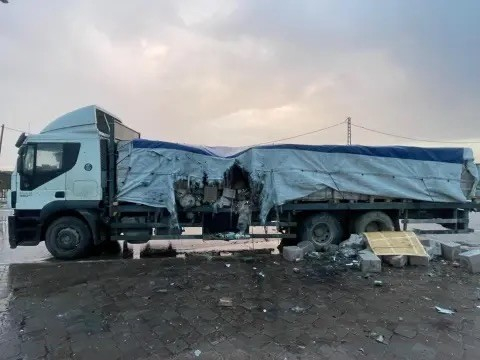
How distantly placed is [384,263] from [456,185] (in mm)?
3386

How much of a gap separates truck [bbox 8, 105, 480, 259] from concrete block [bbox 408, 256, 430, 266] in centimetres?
173

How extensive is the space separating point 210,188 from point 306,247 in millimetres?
2666

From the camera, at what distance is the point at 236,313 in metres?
4.68

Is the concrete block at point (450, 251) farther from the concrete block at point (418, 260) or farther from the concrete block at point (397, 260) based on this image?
the concrete block at point (397, 260)

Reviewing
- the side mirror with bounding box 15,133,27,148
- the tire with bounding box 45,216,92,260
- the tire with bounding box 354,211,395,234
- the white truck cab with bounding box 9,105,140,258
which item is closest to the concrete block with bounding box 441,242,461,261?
the tire with bounding box 354,211,395,234

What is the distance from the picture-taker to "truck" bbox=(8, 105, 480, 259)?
8.00 m

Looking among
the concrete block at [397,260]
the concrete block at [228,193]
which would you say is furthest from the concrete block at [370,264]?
the concrete block at [228,193]

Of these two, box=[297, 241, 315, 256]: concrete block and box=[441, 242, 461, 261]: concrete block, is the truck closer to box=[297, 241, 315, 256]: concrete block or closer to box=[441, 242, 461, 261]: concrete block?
box=[297, 241, 315, 256]: concrete block

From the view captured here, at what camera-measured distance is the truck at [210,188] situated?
26.2 ft

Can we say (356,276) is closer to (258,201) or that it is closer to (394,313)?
(394,313)

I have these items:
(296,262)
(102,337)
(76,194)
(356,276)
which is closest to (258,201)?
Answer: (296,262)

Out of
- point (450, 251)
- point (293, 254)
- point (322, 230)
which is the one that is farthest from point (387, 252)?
point (293, 254)

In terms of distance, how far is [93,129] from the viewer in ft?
26.5

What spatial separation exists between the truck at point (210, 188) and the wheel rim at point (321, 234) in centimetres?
3
